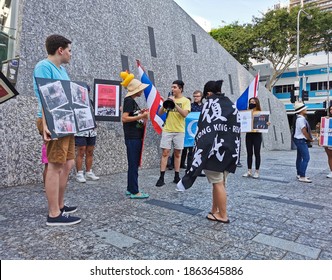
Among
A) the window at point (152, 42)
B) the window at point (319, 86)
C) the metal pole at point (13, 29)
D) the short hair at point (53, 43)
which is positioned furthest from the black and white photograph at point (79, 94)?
the window at point (319, 86)

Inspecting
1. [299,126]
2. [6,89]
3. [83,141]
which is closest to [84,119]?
[6,89]

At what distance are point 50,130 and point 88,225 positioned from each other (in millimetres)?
1029

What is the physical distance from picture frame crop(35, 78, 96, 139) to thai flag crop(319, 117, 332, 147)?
5.90 m

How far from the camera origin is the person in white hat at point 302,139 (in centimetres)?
620

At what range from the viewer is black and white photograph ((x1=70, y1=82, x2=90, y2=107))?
301cm

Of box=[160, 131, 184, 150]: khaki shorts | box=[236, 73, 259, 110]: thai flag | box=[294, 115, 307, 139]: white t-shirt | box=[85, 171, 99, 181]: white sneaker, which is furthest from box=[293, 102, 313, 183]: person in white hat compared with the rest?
box=[85, 171, 99, 181]: white sneaker

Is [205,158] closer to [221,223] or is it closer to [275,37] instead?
[221,223]

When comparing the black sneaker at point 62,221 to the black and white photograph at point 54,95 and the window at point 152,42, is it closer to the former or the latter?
the black and white photograph at point 54,95

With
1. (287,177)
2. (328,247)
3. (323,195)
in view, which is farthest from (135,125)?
(287,177)

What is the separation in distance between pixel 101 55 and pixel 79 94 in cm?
361

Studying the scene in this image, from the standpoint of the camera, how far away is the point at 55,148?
111 inches

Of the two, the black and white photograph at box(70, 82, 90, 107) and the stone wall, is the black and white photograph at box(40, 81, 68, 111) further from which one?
the stone wall

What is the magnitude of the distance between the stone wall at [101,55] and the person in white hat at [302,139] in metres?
3.29

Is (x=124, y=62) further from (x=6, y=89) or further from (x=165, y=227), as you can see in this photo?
(x=165, y=227)
